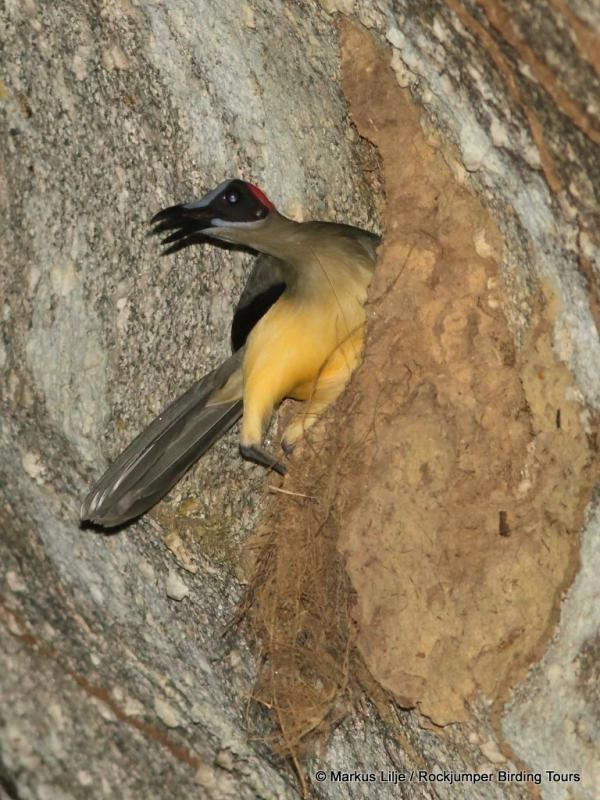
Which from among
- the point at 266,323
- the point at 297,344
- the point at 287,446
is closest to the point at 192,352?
the point at 266,323

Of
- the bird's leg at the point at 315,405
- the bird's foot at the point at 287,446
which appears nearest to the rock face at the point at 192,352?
the bird's leg at the point at 315,405

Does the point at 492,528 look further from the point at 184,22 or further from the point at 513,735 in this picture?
Result: the point at 184,22

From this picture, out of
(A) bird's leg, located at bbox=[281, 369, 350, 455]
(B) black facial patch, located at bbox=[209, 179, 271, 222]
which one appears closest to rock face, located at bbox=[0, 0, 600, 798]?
(A) bird's leg, located at bbox=[281, 369, 350, 455]

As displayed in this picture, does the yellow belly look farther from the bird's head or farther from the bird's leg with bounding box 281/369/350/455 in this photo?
the bird's head

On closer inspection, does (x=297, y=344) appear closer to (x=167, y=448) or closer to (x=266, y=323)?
(x=266, y=323)

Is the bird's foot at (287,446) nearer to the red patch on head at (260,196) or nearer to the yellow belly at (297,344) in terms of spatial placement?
the yellow belly at (297,344)
